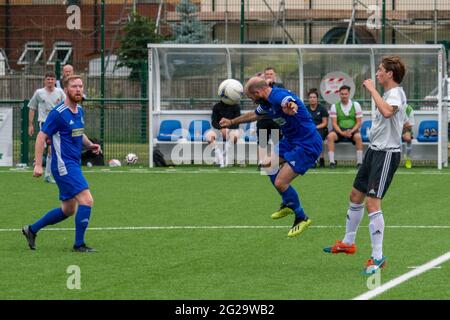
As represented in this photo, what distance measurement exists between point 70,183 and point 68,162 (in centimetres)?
23

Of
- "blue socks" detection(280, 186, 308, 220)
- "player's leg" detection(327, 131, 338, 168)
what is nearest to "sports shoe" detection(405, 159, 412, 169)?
"player's leg" detection(327, 131, 338, 168)

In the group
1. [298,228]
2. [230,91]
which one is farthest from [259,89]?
[230,91]

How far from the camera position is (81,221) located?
12.2m

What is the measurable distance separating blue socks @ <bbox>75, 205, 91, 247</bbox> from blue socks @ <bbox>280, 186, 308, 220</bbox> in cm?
222

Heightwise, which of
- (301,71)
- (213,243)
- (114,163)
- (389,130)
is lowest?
(213,243)

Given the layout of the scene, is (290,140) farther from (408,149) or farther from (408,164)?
(408,149)

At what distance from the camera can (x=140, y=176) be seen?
2259 cm

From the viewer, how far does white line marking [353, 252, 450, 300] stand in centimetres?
951

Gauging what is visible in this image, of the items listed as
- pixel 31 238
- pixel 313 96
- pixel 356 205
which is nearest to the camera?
pixel 356 205

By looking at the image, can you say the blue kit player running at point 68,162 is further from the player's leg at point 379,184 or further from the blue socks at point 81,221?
the player's leg at point 379,184

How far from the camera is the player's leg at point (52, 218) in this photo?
40.8 feet

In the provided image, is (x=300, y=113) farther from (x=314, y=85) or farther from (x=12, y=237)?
(x=314, y=85)

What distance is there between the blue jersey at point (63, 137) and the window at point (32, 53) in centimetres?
2313

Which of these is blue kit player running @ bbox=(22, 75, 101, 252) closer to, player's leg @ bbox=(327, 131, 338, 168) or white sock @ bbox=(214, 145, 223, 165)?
white sock @ bbox=(214, 145, 223, 165)
